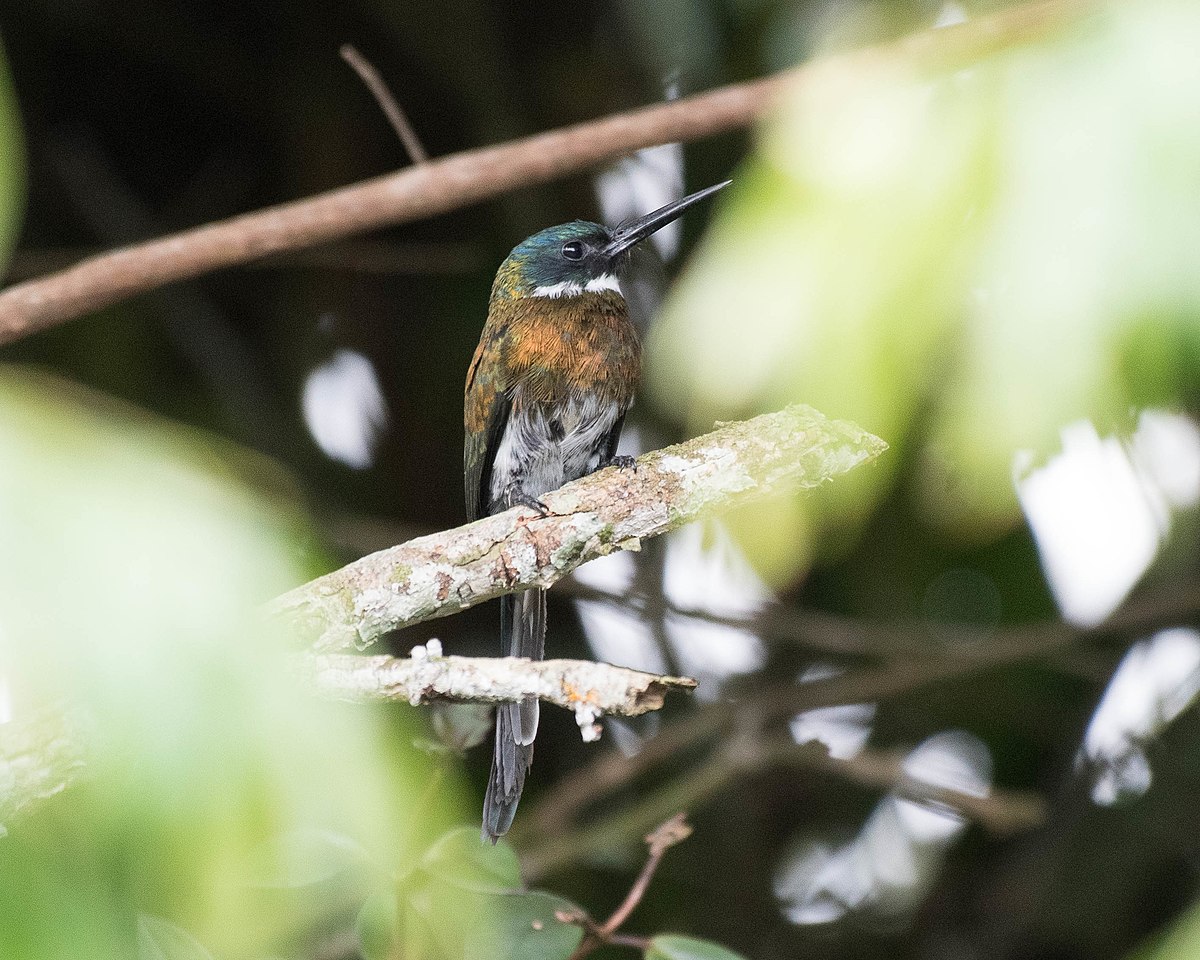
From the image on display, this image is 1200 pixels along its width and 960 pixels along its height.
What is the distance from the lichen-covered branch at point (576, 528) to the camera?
1277 millimetres

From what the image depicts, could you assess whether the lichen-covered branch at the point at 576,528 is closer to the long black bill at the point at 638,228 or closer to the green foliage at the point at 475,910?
the green foliage at the point at 475,910

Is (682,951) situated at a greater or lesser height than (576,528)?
lesser

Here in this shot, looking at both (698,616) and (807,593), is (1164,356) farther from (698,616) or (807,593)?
(807,593)

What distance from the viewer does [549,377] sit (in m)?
2.14

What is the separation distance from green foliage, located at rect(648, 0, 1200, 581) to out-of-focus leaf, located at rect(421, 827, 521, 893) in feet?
2.63

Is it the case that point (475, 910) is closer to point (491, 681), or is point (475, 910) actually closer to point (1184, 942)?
point (491, 681)

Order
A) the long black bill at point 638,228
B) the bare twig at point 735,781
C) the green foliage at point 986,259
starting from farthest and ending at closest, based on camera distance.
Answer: the bare twig at point 735,781, the long black bill at point 638,228, the green foliage at point 986,259

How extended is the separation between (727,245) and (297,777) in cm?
48

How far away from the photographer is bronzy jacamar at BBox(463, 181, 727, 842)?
215cm

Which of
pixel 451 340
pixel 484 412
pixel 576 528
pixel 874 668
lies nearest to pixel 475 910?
pixel 576 528

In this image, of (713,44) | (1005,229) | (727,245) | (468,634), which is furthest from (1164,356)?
(468,634)

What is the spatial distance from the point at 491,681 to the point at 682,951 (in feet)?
1.93

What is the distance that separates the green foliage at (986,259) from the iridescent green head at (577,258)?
1.31m

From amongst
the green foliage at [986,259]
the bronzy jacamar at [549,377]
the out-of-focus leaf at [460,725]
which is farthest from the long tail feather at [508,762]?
the green foliage at [986,259]
